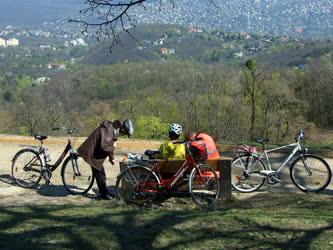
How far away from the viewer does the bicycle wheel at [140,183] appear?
736 cm

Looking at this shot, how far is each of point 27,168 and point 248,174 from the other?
11.7 ft

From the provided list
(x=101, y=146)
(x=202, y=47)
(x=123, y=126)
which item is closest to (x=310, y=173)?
(x=123, y=126)

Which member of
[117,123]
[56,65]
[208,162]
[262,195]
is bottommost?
[262,195]

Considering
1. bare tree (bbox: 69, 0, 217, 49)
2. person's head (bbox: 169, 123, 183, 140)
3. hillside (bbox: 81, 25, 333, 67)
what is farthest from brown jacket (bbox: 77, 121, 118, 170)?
hillside (bbox: 81, 25, 333, 67)

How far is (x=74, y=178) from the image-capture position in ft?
27.4

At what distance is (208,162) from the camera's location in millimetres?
7441

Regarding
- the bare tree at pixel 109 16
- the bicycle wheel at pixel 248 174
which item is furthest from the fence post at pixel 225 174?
the bare tree at pixel 109 16

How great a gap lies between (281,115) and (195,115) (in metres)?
9.64

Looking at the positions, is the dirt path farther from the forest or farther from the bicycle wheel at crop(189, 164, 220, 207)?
the forest

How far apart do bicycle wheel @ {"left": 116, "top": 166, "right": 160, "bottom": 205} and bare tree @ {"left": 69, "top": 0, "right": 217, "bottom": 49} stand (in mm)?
2135

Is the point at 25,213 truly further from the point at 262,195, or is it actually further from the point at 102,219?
the point at 262,195

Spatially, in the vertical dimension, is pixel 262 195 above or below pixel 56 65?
below

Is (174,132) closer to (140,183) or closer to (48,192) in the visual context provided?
Answer: (140,183)

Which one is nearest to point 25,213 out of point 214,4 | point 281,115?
point 214,4
